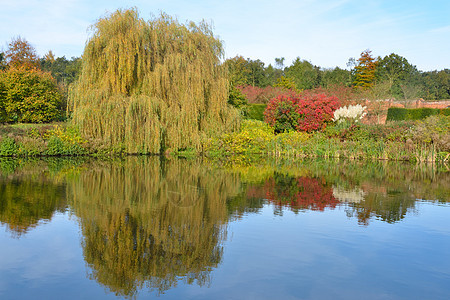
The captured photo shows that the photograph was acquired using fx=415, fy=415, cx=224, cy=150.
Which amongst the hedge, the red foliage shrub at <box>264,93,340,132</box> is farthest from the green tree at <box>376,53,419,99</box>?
the red foliage shrub at <box>264,93,340,132</box>

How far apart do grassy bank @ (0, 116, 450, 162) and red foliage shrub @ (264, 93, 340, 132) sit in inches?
29.8

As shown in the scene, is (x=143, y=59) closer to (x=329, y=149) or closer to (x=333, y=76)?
(x=329, y=149)

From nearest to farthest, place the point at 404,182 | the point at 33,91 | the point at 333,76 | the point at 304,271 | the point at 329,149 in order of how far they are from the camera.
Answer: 1. the point at 304,271
2. the point at 404,182
3. the point at 329,149
4. the point at 33,91
5. the point at 333,76

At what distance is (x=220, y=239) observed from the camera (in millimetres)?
6617

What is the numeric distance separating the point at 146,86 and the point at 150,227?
14.3m

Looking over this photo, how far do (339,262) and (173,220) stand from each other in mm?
3156

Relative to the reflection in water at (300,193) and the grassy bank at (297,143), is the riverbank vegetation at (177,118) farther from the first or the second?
the reflection in water at (300,193)

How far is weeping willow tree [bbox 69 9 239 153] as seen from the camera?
19.7m

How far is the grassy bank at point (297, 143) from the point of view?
66.9 feet

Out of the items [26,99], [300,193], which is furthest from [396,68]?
[300,193]

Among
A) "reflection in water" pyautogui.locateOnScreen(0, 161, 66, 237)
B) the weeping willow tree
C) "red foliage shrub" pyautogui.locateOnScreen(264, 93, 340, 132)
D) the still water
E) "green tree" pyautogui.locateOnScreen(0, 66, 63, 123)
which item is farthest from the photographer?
"green tree" pyautogui.locateOnScreen(0, 66, 63, 123)

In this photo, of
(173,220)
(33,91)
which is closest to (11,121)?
(33,91)

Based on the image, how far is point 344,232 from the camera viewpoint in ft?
24.1

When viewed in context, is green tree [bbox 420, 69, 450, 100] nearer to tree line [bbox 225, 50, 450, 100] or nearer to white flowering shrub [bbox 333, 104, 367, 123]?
tree line [bbox 225, 50, 450, 100]
